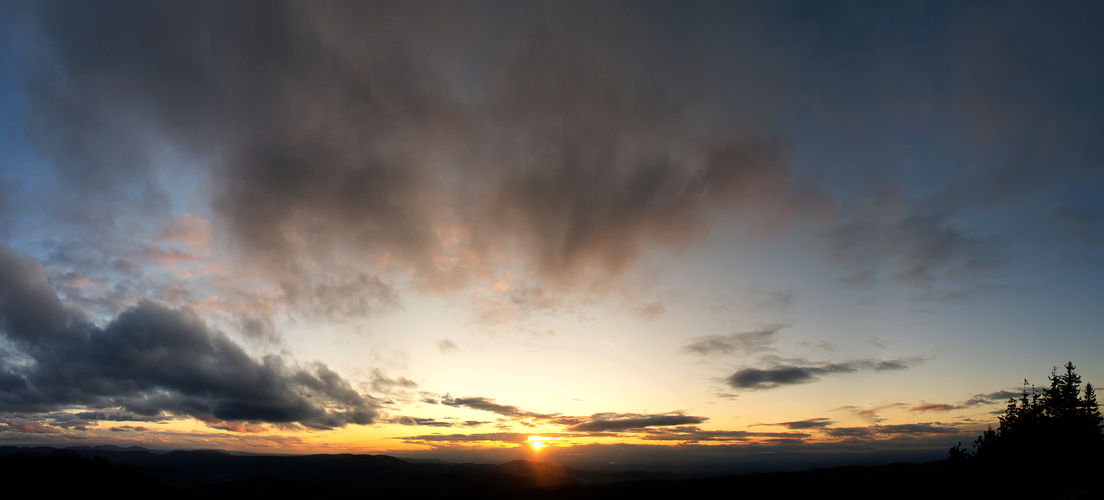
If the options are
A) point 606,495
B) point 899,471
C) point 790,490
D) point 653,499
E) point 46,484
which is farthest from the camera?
point 606,495

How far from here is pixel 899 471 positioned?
5731 cm

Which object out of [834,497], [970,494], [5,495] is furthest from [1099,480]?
[5,495]

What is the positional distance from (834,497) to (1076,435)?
57409 millimetres

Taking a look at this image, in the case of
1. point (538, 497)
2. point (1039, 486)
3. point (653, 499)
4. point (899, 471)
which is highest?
point (1039, 486)

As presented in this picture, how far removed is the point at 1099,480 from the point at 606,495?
6070 inches

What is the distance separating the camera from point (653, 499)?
4862 inches

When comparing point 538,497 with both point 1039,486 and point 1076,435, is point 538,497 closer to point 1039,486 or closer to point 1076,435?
point 1076,435

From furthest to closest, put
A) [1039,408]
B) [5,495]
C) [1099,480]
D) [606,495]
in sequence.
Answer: [606,495] → [5,495] → [1039,408] → [1099,480]

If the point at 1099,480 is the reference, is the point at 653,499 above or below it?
below

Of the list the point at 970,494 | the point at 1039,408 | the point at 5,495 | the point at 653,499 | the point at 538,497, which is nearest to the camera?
the point at 970,494

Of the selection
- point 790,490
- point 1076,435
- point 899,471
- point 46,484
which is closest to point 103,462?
point 46,484

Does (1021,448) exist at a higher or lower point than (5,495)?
higher

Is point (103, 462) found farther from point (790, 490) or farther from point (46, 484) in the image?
point (790, 490)

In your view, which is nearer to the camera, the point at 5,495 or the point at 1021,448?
the point at 1021,448
